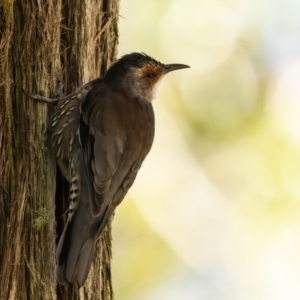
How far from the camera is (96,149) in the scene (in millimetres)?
4699

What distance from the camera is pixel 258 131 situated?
7.61 m

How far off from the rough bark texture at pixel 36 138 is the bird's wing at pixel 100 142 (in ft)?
0.55

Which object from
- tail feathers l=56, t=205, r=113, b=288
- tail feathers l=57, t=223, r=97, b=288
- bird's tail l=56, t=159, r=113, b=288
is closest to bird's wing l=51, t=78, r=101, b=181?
bird's tail l=56, t=159, r=113, b=288

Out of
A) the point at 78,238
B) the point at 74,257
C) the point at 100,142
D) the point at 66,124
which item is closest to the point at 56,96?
the point at 66,124

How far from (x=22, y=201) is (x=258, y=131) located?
3.82 meters

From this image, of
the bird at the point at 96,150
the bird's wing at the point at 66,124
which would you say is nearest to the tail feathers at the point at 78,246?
the bird at the point at 96,150

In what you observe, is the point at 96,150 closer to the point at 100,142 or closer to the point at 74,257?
the point at 100,142

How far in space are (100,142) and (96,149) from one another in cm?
6

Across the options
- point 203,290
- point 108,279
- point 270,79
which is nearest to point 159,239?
point 203,290

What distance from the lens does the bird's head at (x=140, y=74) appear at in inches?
206

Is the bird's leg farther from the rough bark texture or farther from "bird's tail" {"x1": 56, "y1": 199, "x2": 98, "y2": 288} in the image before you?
"bird's tail" {"x1": 56, "y1": 199, "x2": 98, "y2": 288}

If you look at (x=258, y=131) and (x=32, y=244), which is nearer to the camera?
(x=32, y=244)

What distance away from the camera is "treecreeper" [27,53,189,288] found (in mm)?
4359

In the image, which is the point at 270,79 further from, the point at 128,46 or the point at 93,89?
the point at 93,89
